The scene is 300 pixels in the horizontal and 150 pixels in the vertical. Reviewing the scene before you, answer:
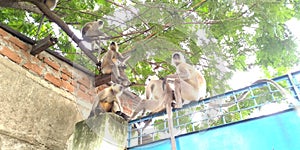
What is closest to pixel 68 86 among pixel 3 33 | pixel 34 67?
pixel 34 67

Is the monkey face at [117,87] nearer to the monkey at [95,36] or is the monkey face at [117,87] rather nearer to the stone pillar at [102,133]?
the stone pillar at [102,133]

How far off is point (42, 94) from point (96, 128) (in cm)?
71

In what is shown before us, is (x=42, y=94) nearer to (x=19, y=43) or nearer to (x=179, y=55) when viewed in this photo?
(x=19, y=43)

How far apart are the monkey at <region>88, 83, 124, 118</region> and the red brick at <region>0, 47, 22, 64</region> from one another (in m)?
0.68

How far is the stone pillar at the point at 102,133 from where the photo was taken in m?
1.21

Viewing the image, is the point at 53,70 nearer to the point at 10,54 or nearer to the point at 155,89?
the point at 10,54

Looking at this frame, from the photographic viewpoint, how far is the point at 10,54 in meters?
1.59

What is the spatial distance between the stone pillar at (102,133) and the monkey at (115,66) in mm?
242

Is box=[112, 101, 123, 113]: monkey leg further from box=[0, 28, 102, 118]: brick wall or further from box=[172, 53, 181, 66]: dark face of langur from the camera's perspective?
box=[172, 53, 181, 66]: dark face of langur

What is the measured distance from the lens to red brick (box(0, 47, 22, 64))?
1.56m

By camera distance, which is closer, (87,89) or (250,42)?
(87,89)

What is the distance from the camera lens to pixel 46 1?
1.85 metres

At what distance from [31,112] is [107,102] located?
556 mm

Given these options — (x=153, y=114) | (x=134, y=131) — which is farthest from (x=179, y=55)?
(x=134, y=131)
